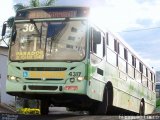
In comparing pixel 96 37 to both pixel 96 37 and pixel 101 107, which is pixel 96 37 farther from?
pixel 101 107

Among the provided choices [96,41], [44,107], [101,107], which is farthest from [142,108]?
[96,41]

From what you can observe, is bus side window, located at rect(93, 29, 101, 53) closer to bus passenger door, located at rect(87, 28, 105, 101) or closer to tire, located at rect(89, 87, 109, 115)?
bus passenger door, located at rect(87, 28, 105, 101)

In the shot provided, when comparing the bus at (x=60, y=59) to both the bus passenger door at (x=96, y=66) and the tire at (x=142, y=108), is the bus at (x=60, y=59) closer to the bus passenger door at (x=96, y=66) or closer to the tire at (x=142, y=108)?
the bus passenger door at (x=96, y=66)

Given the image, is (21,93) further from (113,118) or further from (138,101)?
(138,101)

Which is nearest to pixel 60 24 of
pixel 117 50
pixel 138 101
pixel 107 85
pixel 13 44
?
pixel 13 44

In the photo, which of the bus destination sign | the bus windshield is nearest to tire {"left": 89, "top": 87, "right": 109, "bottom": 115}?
the bus windshield

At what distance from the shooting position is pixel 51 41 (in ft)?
38.4

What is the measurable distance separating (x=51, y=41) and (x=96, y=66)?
5.03 feet

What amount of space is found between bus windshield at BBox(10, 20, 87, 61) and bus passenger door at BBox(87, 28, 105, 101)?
1.18 feet

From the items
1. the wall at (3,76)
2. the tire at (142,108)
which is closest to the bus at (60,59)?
the tire at (142,108)

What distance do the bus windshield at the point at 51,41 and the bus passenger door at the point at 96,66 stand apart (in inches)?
14.2

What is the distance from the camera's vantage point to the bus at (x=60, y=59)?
11.5 meters

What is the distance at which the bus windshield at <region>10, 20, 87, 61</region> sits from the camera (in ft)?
38.0

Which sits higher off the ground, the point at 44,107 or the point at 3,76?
the point at 3,76
